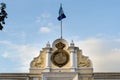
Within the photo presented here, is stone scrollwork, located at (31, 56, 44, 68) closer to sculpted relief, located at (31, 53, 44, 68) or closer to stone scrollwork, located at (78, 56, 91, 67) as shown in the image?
sculpted relief, located at (31, 53, 44, 68)

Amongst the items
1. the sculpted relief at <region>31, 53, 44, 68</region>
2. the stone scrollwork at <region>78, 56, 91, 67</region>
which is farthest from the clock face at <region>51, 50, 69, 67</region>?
the stone scrollwork at <region>78, 56, 91, 67</region>

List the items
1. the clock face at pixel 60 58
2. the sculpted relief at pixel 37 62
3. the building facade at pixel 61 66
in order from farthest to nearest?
1. the sculpted relief at pixel 37 62
2. the clock face at pixel 60 58
3. the building facade at pixel 61 66

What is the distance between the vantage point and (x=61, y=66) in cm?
3122

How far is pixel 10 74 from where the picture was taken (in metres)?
31.3

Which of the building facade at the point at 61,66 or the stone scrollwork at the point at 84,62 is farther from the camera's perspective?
the stone scrollwork at the point at 84,62

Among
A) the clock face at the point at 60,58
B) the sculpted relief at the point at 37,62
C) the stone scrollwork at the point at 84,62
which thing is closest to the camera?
the stone scrollwork at the point at 84,62

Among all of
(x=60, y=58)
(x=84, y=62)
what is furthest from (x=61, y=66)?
(x=84, y=62)

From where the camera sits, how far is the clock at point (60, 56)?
3134 centimetres

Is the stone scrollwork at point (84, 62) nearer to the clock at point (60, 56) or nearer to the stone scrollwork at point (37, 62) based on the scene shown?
the clock at point (60, 56)

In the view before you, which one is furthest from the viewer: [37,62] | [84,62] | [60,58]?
[37,62]

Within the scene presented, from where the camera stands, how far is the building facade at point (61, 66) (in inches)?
1209

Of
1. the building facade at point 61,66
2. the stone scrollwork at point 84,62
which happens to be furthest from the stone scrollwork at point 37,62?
the stone scrollwork at point 84,62

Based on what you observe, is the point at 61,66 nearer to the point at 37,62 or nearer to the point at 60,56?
the point at 60,56

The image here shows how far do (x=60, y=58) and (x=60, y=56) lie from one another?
216 mm
